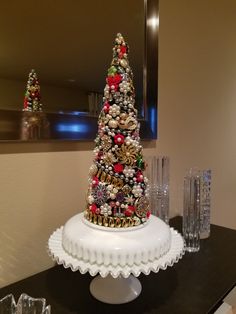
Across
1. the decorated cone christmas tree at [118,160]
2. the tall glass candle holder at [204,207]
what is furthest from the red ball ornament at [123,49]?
the tall glass candle holder at [204,207]

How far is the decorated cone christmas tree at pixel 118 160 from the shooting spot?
0.60 metres

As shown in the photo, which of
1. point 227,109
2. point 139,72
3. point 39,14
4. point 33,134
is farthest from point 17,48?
point 227,109

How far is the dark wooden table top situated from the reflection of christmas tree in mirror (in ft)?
1.28

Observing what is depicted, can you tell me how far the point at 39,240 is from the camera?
2.53ft

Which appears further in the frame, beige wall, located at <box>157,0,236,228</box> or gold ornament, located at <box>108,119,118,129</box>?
beige wall, located at <box>157,0,236,228</box>

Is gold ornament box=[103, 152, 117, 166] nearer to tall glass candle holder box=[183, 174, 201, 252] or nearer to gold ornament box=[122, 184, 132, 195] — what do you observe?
gold ornament box=[122, 184, 132, 195]

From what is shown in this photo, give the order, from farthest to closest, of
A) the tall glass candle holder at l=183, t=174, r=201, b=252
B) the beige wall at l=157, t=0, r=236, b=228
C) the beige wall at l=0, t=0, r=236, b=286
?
the beige wall at l=157, t=0, r=236, b=228
the tall glass candle holder at l=183, t=174, r=201, b=252
the beige wall at l=0, t=0, r=236, b=286

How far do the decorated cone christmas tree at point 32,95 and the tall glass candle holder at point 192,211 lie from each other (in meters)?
0.58

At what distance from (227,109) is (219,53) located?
32 centimetres

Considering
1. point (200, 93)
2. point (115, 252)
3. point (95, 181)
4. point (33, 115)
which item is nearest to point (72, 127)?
→ point (33, 115)

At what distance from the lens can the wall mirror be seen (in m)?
0.67

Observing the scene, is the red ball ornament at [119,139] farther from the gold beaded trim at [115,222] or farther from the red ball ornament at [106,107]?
the gold beaded trim at [115,222]

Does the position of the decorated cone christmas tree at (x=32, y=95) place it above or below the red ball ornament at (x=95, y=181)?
above

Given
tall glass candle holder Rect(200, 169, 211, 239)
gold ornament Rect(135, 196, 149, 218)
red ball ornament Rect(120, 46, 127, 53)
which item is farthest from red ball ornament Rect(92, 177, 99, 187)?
tall glass candle holder Rect(200, 169, 211, 239)
